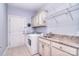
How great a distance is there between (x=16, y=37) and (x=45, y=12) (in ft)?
4.20

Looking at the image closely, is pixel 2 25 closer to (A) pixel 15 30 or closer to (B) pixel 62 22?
(A) pixel 15 30

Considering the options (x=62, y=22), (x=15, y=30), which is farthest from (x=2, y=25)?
(x=62, y=22)

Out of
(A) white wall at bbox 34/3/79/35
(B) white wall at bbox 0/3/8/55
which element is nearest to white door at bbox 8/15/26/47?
(B) white wall at bbox 0/3/8/55

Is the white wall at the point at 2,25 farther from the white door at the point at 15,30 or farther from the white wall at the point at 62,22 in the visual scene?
the white wall at the point at 62,22

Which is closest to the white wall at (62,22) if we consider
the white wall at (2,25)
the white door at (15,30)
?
the white door at (15,30)

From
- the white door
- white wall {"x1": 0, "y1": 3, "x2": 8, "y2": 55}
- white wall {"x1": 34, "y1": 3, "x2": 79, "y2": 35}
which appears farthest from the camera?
the white door

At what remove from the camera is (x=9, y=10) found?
6.64 ft

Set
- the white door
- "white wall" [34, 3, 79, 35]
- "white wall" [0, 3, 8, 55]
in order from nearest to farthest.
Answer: "white wall" [34, 3, 79, 35], "white wall" [0, 3, 8, 55], the white door

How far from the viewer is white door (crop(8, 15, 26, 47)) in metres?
1.94

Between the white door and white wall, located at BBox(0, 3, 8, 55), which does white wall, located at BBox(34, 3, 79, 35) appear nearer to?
the white door

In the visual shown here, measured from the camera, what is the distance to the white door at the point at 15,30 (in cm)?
194

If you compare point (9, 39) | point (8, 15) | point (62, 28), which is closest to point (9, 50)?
point (9, 39)

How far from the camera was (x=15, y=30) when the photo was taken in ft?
6.59

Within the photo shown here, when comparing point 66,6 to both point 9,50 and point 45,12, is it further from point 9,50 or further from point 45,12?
Answer: point 9,50
